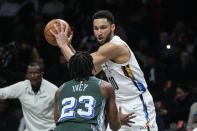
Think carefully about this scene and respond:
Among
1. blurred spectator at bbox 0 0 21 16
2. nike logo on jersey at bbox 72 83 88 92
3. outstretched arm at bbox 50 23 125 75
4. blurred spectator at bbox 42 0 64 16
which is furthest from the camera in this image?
blurred spectator at bbox 0 0 21 16

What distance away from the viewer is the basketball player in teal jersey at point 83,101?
15.5ft

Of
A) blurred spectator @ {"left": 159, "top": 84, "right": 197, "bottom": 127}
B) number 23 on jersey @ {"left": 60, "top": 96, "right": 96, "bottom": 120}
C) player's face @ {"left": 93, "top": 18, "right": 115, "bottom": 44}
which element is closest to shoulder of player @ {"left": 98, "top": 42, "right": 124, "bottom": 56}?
player's face @ {"left": 93, "top": 18, "right": 115, "bottom": 44}

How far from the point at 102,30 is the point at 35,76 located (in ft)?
7.95

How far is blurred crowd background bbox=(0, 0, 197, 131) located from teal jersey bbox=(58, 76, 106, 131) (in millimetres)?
3235

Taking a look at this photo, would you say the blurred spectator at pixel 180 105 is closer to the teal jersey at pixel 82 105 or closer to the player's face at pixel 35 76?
the player's face at pixel 35 76

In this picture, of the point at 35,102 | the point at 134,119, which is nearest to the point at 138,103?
the point at 134,119

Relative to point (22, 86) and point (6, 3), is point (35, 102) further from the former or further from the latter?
point (6, 3)

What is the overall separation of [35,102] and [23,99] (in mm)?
215

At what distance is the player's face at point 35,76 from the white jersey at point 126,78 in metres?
2.34

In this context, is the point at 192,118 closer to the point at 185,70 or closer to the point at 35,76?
the point at 185,70

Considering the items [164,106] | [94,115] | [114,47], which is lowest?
[164,106]

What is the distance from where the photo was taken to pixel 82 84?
16.1 feet

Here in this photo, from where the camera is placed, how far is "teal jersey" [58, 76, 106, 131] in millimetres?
4727

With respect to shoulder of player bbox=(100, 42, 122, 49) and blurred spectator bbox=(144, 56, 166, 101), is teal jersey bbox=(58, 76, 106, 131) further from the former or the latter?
blurred spectator bbox=(144, 56, 166, 101)
